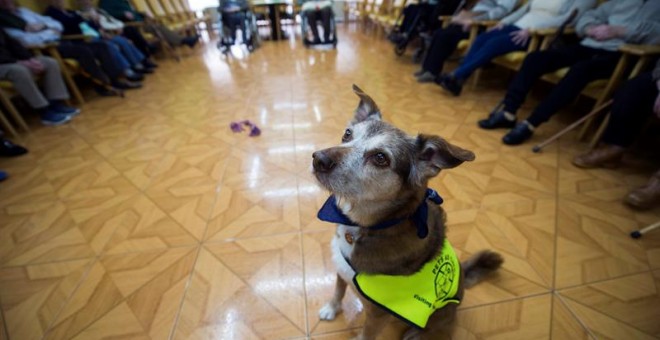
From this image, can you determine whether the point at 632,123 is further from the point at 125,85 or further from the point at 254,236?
the point at 125,85

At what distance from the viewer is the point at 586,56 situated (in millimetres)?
2721

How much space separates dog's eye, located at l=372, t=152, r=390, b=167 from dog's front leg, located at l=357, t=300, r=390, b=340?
579 millimetres

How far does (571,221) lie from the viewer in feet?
6.38

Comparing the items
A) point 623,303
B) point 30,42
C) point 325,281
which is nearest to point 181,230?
point 325,281

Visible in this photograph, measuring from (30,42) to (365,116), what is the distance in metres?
4.61

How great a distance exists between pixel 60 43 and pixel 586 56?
660 cm

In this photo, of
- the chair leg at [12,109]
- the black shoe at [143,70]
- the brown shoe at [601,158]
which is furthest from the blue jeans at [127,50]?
the brown shoe at [601,158]

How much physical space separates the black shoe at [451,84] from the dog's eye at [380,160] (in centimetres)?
335

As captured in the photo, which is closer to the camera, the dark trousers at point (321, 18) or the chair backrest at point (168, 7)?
the dark trousers at point (321, 18)

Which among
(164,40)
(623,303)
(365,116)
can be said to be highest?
(365,116)

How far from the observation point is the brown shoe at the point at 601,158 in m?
2.33

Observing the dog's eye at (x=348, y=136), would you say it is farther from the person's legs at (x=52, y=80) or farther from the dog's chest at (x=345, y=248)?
the person's legs at (x=52, y=80)

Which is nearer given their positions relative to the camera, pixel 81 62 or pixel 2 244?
pixel 2 244

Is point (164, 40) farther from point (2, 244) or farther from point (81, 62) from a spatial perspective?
point (2, 244)
